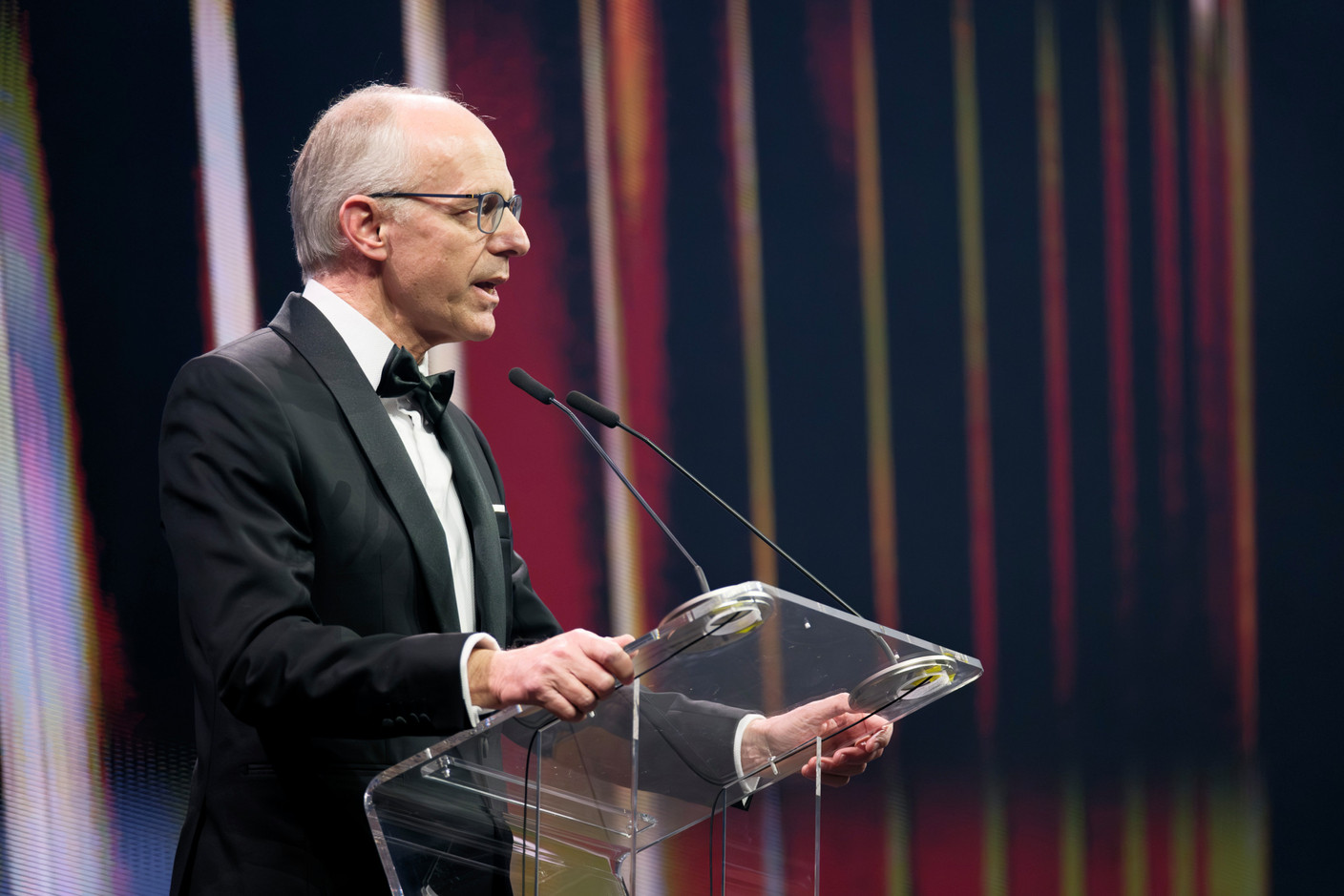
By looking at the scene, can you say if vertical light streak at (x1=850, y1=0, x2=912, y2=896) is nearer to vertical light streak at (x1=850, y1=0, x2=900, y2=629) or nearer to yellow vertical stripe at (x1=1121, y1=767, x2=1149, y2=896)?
vertical light streak at (x1=850, y1=0, x2=900, y2=629)

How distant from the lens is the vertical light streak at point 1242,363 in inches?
113

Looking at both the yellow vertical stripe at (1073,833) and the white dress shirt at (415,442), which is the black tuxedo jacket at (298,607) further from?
the yellow vertical stripe at (1073,833)

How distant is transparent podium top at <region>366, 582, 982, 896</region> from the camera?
1.21 m

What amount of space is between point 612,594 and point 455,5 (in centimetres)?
128

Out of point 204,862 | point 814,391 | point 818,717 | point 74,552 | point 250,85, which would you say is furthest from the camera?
point 814,391

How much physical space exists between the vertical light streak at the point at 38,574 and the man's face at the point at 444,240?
0.93m

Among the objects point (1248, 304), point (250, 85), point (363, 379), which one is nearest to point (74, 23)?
point (250, 85)

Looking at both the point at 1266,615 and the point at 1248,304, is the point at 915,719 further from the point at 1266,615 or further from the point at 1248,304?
the point at 1248,304

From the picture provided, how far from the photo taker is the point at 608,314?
270 centimetres

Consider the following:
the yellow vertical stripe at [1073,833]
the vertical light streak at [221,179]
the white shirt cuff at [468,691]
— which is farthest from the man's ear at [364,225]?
the yellow vertical stripe at [1073,833]

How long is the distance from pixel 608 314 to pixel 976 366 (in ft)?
2.79

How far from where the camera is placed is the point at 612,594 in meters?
2.67

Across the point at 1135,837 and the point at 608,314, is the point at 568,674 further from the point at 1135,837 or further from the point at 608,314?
the point at 1135,837

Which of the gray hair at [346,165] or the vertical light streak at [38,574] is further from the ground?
the gray hair at [346,165]
